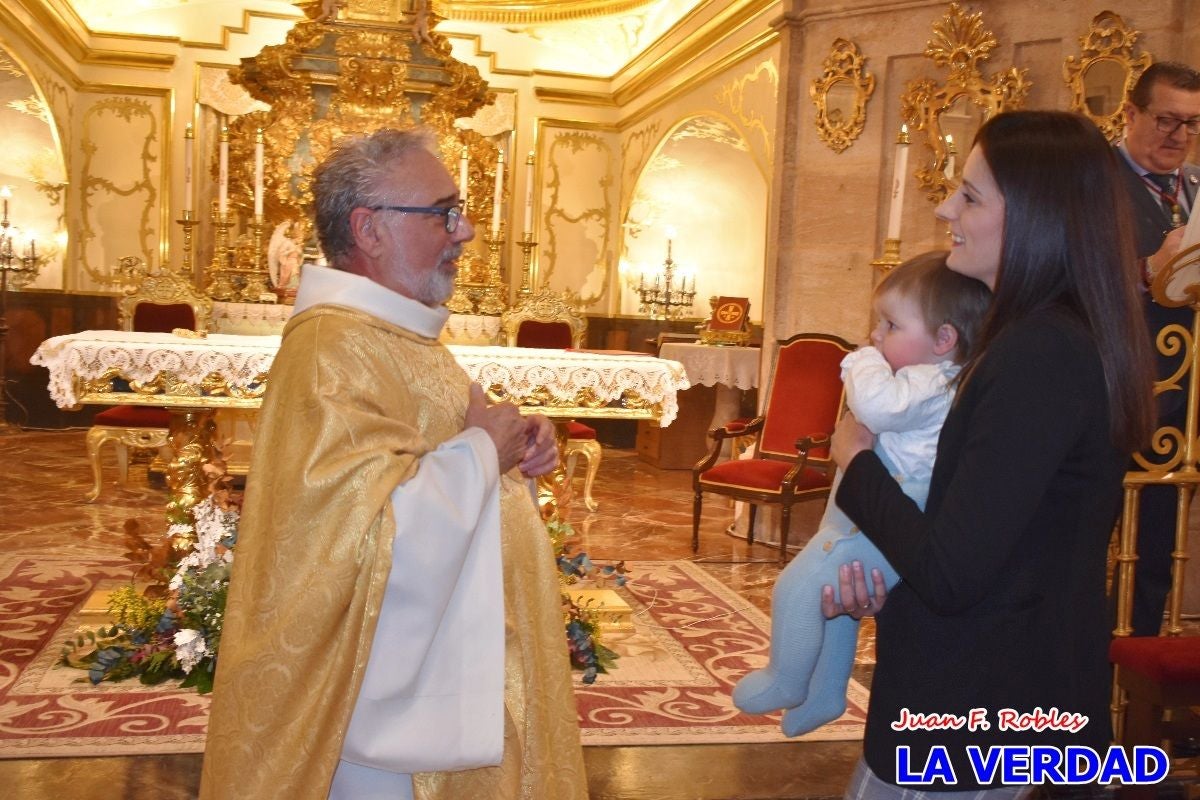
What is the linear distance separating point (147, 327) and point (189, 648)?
14.6 feet

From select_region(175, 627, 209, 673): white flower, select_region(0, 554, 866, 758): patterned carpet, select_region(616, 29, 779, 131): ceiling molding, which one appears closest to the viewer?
select_region(0, 554, 866, 758): patterned carpet

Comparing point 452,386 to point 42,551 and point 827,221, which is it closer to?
point 42,551

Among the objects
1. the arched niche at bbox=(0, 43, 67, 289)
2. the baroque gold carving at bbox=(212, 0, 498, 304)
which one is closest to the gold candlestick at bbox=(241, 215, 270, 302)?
the baroque gold carving at bbox=(212, 0, 498, 304)

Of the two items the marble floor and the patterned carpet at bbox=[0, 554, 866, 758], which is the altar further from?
the marble floor

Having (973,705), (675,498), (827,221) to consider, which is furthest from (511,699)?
(675,498)

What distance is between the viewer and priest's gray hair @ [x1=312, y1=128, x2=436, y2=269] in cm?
197

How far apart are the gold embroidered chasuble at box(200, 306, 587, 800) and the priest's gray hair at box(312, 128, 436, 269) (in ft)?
0.53

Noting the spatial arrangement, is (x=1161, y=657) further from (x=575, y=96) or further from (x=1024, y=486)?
(x=575, y=96)

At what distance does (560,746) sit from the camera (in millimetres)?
2002

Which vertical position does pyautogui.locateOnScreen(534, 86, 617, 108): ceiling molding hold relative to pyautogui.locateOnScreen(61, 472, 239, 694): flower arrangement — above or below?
above

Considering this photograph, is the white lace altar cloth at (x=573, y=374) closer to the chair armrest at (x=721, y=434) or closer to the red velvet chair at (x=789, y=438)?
the red velvet chair at (x=789, y=438)

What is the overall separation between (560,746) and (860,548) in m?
0.65

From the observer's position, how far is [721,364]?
8.77 metres

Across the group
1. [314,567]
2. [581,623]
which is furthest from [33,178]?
[314,567]
